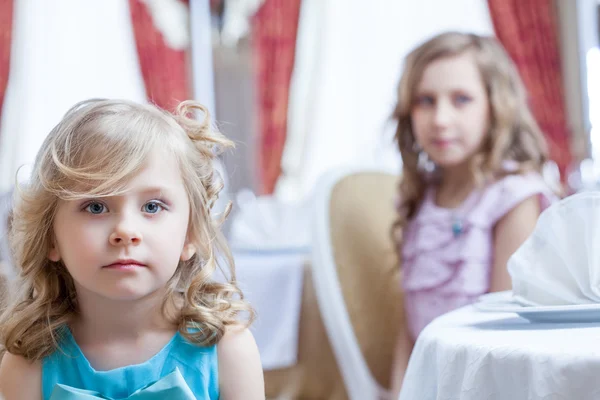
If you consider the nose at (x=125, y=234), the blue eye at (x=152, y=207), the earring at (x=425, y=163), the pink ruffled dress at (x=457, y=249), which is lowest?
the pink ruffled dress at (x=457, y=249)

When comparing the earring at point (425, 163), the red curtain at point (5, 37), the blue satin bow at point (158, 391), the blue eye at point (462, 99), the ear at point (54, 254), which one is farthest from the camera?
the red curtain at point (5, 37)

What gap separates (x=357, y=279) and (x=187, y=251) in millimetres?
973

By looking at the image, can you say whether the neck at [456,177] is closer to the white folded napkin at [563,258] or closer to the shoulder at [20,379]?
the white folded napkin at [563,258]

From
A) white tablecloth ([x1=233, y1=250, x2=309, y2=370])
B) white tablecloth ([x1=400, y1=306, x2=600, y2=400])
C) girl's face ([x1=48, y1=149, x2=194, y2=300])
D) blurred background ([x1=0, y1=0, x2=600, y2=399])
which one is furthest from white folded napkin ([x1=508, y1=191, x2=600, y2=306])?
blurred background ([x1=0, y1=0, x2=600, y2=399])

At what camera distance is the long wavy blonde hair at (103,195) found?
3.21 ft

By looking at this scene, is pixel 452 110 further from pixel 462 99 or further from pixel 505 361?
pixel 505 361

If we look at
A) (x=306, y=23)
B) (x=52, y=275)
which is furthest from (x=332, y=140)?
(x=52, y=275)

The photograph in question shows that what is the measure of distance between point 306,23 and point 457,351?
4606 millimetres

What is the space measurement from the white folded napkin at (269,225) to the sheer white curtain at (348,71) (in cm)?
187

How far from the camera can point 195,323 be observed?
1.03 meters

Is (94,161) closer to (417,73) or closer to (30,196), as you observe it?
(30,196)

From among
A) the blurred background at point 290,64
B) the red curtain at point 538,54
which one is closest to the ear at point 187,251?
the blurred background at point 290,64

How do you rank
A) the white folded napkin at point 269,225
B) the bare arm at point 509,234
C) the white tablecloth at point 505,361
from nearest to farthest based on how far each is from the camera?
1. the white tablecloth at point 505,361
2. the bare arm at point 509,234
3. the white folded napkin at point 269,225

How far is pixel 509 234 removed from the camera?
5.57ft
